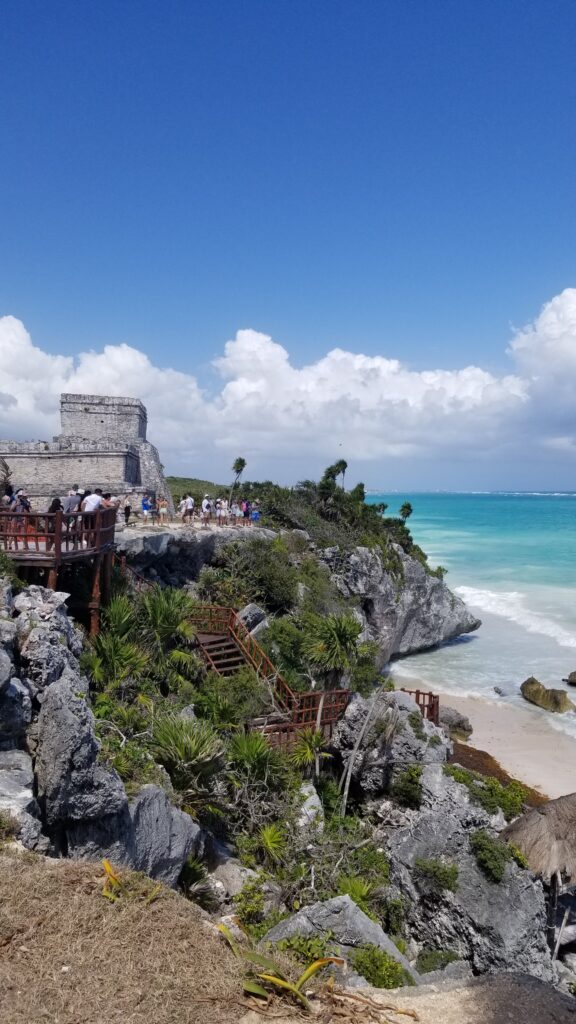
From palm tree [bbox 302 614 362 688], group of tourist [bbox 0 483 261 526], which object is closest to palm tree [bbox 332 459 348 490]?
group of tourist [bbox 0 483 261 526]

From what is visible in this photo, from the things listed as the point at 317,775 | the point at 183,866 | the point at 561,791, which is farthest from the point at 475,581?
the point at 183,866

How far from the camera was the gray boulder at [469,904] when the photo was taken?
8.91 m

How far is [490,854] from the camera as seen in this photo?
975 centimetres

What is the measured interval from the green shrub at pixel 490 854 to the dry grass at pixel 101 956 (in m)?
6.17

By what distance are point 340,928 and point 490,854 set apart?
4.26 meters

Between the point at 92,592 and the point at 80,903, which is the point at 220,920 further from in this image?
the point at 92,592

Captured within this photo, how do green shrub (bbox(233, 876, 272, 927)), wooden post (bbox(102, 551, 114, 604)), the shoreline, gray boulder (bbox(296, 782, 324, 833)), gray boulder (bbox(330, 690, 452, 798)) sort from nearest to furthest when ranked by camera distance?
1. green shrub (bbox(233, 876, 272, 927))
2. gray boulder (bbox(296, 782, 324, 833))
3. gray boulder (bbox(330, 690, 452, 798))
4. wooden post (bbox(102, 551, 114, 604))
5. the shoreline

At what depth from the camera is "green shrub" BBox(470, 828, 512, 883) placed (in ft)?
31.3

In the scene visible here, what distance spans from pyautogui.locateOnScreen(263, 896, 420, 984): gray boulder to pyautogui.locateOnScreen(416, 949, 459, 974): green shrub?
264cm

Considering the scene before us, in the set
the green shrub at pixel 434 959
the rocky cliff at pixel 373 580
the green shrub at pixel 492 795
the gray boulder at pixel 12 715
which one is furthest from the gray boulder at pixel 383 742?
the rocky cliff at pixel 373 580

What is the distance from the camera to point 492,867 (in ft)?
31.4

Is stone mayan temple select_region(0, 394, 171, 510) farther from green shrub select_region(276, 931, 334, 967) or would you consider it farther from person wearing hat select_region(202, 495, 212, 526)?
green shrub select_region(276, 931, 334, 967)

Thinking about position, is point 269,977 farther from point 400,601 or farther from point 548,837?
point 400,601

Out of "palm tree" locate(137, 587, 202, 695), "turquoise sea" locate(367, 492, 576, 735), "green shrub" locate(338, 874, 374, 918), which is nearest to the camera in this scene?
"green shrub" locate(338, 874, 374, 918)
